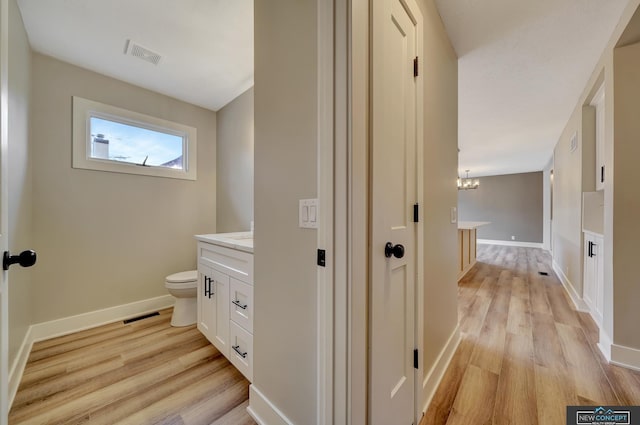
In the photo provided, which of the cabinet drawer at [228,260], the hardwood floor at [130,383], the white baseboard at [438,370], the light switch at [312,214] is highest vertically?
the light switch at [312,214]

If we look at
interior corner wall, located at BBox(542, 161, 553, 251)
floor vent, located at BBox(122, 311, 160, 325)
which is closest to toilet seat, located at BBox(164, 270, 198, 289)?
floor vent, located at BBox(122, 311, 160, 325)

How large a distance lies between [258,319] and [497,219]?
30.9 ft

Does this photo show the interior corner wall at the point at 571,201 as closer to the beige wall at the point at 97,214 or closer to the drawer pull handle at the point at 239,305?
the drawer pull handle at the point at 239,305

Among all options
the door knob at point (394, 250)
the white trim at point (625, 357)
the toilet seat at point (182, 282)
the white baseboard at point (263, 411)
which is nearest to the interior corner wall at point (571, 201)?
the white trim at point (625, 357)

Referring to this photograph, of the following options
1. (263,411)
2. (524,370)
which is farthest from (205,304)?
(524,370)

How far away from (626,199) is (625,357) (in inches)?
43.7

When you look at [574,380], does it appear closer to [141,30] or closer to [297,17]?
[297,17]

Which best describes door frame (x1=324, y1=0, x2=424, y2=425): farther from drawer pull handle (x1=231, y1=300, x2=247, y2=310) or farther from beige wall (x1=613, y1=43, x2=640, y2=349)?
beige wall (x1=613, y1=43, x2=640, y2=349)

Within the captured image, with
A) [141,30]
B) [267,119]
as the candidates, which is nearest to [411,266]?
[267,119]

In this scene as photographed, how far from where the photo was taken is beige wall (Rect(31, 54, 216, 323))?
83.0 inches

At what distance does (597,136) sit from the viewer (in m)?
2.59

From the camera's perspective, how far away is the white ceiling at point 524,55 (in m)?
1.59

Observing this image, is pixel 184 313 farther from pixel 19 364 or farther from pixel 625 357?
pixel 625 357

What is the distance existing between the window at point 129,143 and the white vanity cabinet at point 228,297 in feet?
4.46
